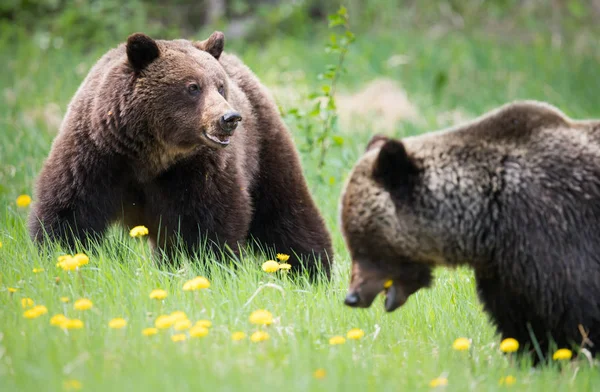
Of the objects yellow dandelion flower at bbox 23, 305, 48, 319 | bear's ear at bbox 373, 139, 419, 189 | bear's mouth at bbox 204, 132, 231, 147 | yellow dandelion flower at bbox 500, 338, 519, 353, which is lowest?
yellow dandelion flower at bbox 500, 338, 519, 353

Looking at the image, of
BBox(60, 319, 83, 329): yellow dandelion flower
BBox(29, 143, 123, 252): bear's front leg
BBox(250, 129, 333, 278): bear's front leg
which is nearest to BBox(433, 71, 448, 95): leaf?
BBox(250, 129, 333, 278): bear's front leg

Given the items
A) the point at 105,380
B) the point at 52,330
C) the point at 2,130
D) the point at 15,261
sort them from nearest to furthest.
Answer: the point at 105,380 < the point at 52,330 < the point at 15,261 < the point at 2,130

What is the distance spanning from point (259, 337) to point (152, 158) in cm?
228

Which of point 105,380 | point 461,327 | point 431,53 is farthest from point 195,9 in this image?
point 105,380

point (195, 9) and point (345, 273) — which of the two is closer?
point (345, 273)

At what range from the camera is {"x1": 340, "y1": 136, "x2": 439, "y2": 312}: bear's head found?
14.5 ft

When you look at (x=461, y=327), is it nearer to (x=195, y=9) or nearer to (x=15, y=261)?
(x=15, y=261)

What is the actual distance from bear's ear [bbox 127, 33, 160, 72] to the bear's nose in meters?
0.76

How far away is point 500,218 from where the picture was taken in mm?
4410

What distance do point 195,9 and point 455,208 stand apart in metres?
15.8

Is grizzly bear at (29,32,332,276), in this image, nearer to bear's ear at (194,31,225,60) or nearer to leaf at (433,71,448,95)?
bear's ear at (194,31,225,60)

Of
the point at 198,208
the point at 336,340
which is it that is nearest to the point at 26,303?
the point at 198,208

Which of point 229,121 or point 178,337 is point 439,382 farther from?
point 229,121

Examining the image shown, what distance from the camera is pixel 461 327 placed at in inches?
210
